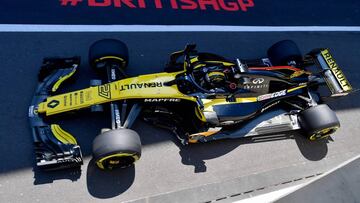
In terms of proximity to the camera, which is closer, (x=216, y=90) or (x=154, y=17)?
(x=216, y=90)

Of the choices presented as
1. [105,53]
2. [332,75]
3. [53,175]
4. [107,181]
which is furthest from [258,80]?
[53,175]

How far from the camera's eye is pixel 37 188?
14.8 feet

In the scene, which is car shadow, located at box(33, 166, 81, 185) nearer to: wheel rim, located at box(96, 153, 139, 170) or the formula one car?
the formula one car

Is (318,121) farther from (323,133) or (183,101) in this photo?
(183,101)

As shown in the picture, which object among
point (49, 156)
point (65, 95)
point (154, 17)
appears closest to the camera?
point (49, 156)

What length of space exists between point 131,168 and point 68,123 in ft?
3.40

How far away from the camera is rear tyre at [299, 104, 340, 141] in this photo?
17.0ft

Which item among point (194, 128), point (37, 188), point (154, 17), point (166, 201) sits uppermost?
point (154, 17)

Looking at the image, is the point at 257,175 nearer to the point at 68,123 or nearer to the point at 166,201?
the point at 166,201

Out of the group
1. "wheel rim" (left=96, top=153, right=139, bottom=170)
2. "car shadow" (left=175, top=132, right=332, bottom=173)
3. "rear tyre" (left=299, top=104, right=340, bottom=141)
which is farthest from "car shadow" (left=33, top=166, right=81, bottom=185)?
"rear tyre" (left=299, top=104, right=340, bottom=141)

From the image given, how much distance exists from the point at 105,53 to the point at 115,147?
1.48m

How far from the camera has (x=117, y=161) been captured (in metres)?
4.54

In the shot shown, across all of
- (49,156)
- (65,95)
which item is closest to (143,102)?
(65,95)

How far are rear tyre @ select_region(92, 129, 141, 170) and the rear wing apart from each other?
2866mm
